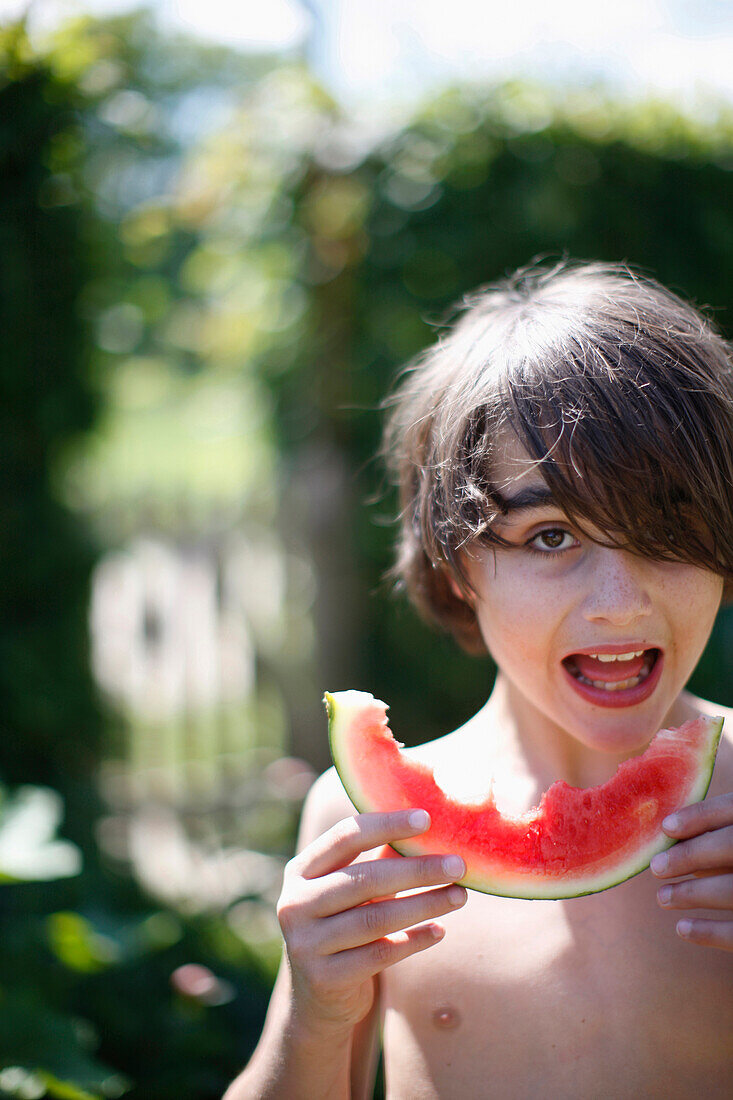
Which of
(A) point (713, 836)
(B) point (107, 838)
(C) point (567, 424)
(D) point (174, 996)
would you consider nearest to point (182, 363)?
(B) point (107, 838)

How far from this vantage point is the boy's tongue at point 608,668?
129 centimetres

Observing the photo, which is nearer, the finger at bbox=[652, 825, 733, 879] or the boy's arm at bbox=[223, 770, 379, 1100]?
the finger at bbox=[652, 825, 733, 879]

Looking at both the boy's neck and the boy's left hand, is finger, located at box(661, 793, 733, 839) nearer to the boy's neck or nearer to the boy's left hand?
the boy's left hand

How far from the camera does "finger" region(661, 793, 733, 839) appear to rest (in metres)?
1.09

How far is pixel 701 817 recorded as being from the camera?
1093 millimetres

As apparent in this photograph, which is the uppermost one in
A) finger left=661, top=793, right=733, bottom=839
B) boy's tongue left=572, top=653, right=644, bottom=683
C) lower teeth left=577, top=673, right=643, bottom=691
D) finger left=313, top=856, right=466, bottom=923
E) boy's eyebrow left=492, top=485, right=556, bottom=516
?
boy's eyebrow left=492, top=485, right=556, bottom=516

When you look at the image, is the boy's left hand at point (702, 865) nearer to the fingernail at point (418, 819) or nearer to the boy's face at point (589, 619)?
the boy's face at point (589, 619)

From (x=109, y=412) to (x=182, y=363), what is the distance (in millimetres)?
2872

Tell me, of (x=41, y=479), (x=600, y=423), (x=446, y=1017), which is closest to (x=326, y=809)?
(x=446, y=1017)

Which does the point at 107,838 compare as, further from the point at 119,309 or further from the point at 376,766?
the point at 376,766

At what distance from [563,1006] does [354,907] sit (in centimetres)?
50

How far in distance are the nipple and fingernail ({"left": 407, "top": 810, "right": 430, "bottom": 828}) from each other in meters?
0.54

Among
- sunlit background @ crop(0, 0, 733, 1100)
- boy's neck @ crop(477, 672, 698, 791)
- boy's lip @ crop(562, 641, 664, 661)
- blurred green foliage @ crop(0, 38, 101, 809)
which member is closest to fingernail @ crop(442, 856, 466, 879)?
boy's lip @ crop(562, 641, 664, 661)

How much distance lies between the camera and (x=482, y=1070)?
1.35 metres
